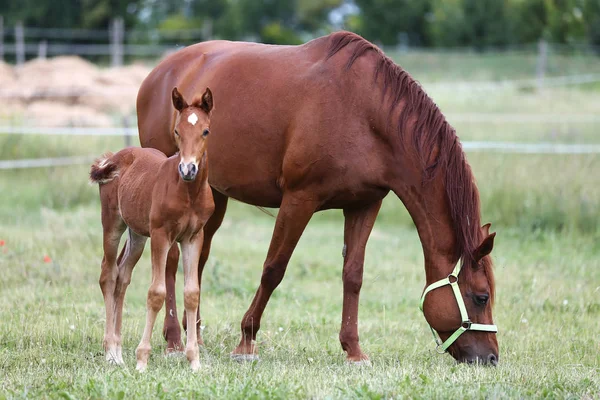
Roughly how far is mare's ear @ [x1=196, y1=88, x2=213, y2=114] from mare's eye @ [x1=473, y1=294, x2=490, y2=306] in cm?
206

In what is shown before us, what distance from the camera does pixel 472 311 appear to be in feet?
17.6

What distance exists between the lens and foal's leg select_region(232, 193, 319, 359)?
5605 mm

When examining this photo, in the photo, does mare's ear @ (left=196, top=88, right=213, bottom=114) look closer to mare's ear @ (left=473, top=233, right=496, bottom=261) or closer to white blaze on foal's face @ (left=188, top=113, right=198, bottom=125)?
white blaze on foal's face @ (left=188, top=113, right=198, bottom=125)

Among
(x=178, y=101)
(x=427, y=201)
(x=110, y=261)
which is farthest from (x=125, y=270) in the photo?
(x=427, y=201)

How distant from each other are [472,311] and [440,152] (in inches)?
40.5

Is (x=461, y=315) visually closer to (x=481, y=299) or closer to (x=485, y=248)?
(x=481, y=299)

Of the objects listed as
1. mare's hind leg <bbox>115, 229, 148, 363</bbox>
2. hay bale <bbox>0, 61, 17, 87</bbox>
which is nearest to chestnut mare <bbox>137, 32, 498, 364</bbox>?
mare's hind leg <bbox>115, 229, 148, 363</bbox>

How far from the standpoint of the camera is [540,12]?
109 ft

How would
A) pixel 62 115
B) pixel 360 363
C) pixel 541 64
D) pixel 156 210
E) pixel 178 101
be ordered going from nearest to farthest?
pixel 178 101 < pixel 156 210 < pixel 360 363 < pixel 62 115 < pixel 541 64

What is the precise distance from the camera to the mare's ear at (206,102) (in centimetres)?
470

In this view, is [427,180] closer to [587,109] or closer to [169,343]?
[169,343]

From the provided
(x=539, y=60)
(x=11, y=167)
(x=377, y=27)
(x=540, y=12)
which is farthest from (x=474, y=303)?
(x=377, y=27)

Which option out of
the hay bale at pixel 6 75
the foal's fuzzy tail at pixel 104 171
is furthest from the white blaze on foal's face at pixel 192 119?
the hay bale at pixel 6 75

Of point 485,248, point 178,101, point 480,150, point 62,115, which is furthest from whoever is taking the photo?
point 62,115
